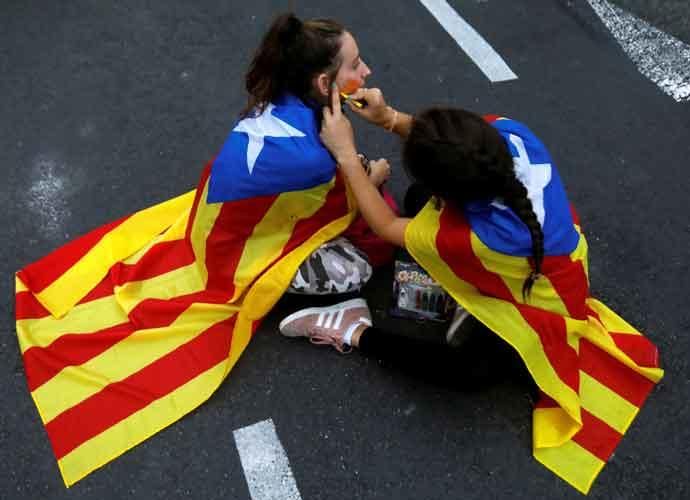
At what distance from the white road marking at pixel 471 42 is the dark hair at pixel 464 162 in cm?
172

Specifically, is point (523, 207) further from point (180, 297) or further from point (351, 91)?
point (180, 297)

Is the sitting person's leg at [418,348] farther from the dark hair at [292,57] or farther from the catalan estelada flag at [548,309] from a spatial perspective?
the dark hair at [292,57]

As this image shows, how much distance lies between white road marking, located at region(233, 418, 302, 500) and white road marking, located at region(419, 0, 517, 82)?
81.9 inches

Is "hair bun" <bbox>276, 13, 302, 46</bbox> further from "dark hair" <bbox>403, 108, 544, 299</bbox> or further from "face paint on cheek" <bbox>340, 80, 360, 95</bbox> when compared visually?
"dark hair" <bbox>403, 108, 544, 299</bbox>

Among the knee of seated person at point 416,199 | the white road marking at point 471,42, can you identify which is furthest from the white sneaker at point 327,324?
the white road marking at point 471,42

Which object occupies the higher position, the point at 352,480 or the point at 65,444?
the point at 352,480

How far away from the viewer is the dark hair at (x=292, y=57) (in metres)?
2.11

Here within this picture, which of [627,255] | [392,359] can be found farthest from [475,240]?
[627,255]

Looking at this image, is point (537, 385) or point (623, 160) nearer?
point (537, 385)

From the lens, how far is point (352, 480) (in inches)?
85.4

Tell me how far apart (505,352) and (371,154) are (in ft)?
4.11

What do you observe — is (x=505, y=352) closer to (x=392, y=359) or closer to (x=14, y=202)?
(x=392, y=359)

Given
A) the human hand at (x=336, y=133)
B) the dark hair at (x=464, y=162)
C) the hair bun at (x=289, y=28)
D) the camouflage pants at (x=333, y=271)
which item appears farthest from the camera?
the camouflage pants at (x=333, y=271)

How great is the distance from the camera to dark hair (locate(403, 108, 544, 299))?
1734mm
